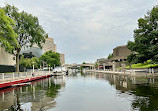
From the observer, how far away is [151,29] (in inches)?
1649

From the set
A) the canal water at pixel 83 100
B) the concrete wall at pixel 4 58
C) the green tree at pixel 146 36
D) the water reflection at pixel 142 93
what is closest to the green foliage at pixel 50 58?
the concrete wall at pixel 4 58

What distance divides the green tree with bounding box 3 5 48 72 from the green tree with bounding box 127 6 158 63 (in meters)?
27.3

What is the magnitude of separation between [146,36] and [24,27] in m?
33.3

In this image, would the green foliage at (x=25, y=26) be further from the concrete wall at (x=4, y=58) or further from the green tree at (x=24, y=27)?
the concrete wall at (x=4, y=58)

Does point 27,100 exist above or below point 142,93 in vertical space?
below

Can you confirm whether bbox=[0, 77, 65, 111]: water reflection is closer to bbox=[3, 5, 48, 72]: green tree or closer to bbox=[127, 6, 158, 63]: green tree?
bbox=[3, 5, 48, 72]: green tree

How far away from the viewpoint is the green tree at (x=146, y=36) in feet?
131

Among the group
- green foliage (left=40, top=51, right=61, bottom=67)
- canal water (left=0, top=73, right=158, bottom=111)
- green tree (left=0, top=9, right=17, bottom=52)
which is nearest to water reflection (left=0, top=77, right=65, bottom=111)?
canal water (left=0, top=73, right=158, bottom=111)

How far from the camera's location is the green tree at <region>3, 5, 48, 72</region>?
131 feet

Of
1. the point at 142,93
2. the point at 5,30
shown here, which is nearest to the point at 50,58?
the point at 5,30

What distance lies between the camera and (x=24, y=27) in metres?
42.2

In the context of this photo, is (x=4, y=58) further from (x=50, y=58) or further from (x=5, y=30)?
(x=50, y=58)

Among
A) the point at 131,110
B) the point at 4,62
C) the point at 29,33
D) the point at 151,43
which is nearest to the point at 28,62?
the point at 4,62

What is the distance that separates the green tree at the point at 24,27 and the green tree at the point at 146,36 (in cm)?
2733
